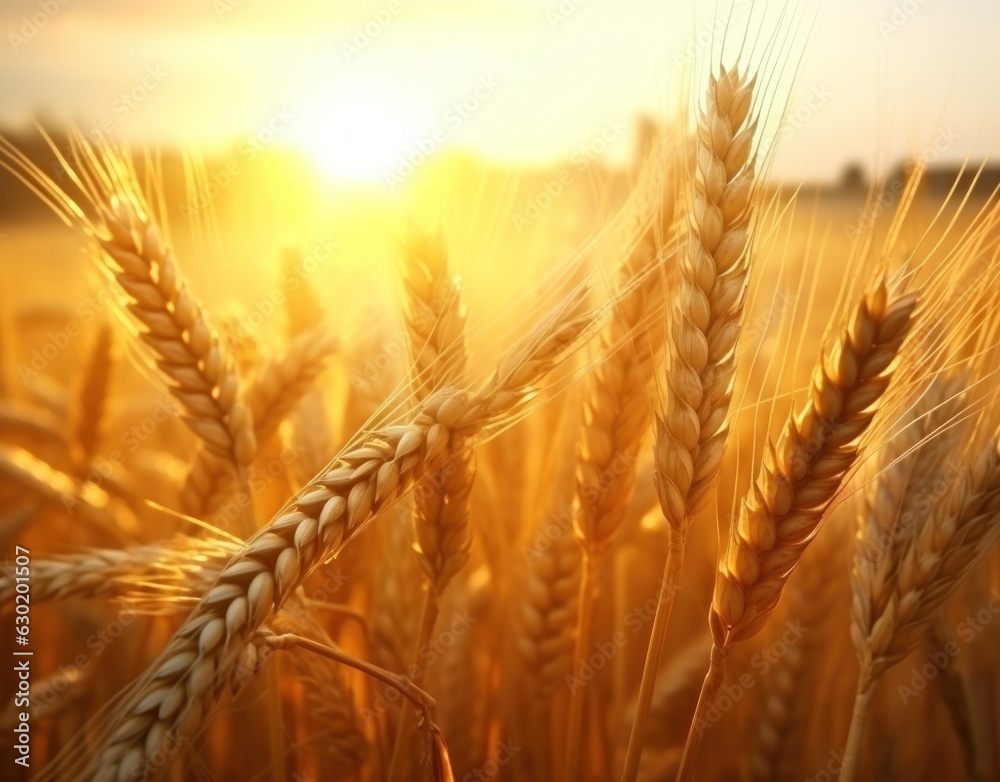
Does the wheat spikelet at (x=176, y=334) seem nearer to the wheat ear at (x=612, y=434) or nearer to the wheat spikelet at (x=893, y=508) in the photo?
the wheat ear at (x=612, y=434)

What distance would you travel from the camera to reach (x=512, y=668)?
1665 mm

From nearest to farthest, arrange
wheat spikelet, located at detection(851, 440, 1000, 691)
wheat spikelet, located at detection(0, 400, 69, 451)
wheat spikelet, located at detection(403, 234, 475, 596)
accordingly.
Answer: wheat spikelet, located at detection(851, 440, 1000, 691) → wheat spikelet, located at detection(403, 234, 475, 596) → wheat spikelet, located at detection(0, 400, 69, 451)

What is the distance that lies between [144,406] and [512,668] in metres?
1.94

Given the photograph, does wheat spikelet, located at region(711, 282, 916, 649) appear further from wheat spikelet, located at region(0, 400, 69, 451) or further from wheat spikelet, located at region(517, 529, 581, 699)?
wheat spikelet, located at region(0, 400, 69, 451)

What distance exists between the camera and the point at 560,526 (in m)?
1.54

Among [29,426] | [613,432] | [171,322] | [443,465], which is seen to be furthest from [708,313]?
[29,426]

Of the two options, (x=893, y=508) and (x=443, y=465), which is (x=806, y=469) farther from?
(x=443, y=465)

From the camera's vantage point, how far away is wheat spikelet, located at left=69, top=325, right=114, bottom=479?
2.06 meters

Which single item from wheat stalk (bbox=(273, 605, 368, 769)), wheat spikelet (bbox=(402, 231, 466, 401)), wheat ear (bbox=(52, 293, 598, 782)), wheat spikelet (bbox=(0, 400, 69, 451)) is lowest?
wheat spikelet (bbox=(0, 400, 69, 451))

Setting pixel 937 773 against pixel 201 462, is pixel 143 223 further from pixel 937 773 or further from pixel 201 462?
pixel 937 773

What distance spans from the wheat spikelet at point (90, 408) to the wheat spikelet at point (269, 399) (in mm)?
680

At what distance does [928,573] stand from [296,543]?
2.97 ft

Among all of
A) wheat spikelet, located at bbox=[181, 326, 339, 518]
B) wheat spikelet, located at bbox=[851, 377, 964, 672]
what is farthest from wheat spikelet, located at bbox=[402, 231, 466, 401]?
wheat spikelet, located at bbox=[851, 377, 964, 672]

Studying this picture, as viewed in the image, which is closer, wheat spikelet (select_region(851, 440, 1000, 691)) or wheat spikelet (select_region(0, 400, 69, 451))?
wheat spikelet (select_region(851, 440, 1000, 691))
